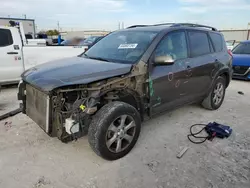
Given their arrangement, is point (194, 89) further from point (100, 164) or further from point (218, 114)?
point (100, 164)

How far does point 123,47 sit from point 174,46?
34.0 inches

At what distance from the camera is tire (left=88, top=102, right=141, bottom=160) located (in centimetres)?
278

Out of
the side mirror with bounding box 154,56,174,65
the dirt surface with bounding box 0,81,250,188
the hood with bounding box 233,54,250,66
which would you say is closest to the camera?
the dirt surface with bounding box 0,81,250,188

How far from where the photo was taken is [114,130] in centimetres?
295

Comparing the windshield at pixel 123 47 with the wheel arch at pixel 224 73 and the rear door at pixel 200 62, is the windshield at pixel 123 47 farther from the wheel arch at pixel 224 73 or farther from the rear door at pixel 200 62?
the wheel arch at pixel 224 73

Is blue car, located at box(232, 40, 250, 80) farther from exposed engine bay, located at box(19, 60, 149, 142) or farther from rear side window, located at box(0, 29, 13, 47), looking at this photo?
rear side window, located at box(0, 29, 13, 47)

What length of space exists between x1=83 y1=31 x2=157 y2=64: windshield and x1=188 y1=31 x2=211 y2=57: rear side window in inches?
37.0

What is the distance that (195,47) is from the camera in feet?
13.8

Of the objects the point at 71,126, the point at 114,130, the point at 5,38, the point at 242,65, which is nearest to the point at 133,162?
the point at 114,130

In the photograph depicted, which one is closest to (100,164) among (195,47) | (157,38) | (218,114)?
(157,38)

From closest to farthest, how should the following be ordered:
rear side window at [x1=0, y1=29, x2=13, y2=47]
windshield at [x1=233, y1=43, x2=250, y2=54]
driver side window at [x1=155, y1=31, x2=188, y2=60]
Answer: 1. driver side window at [x1=155, y1=31, x2=188, y2=60]
2. rear side window at [x1=0, y1=29, x2=13, y2=47]
3. windshield at [x1=233, y1=43, x2=250, y2=54]

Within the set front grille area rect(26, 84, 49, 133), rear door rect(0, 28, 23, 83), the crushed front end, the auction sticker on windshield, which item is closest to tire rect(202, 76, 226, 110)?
the auction sticker on windshield

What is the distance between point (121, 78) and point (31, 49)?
482 centimetres

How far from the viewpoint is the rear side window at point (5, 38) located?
250 inches
